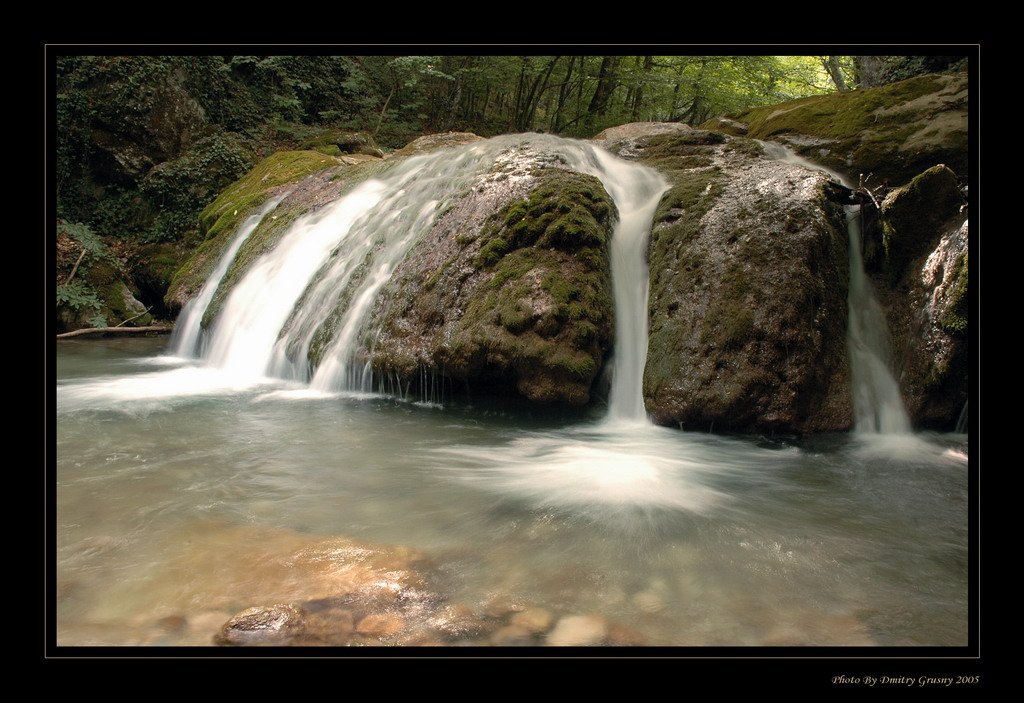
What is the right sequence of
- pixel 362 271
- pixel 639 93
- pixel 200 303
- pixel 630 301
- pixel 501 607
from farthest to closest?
1. pixel 639 93
2. pixel 200 303
3. pixel 362 271
4. pixel 630 301
5. pixel 501 607

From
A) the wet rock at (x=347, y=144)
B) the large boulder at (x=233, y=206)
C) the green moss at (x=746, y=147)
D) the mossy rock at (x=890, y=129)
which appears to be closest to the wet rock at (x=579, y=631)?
the mossy rock at (x=890, y=129)

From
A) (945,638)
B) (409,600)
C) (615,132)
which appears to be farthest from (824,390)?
(615,132)

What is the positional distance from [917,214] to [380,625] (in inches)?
225

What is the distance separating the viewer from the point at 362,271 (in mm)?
6793

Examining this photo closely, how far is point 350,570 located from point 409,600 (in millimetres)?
347

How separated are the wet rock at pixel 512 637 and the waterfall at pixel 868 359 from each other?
3.87m

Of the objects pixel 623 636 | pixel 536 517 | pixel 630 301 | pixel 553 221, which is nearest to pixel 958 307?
pixel 630 301

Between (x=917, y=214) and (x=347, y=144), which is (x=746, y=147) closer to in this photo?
(x=917, y=214)

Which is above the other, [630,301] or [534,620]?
[630,301]

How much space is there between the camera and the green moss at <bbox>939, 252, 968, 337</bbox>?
180 inches

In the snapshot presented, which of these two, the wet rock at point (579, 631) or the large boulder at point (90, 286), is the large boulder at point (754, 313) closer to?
the wet rock at point (579, 631)

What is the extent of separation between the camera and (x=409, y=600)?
214 cm

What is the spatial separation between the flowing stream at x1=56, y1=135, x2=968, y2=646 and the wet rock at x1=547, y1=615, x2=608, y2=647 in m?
0.06

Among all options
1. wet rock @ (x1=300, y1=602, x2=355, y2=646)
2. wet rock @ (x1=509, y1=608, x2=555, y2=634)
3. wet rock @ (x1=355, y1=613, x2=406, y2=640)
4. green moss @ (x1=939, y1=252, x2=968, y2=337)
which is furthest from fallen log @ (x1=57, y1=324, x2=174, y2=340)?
green moss @ (x1=939, y1=252, x2=968, y2=337)
